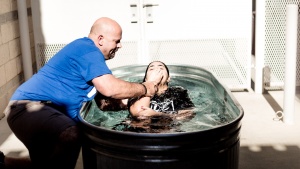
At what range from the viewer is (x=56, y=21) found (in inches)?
236

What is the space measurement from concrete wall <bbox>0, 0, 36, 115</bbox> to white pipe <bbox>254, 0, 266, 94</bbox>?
11.1 ft

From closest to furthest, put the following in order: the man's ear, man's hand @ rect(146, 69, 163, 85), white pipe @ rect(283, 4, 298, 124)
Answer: the man's ear
man's hand @ rect(146, 69, 163, 85)
white pipe @ rect(283, 4, 298, 124)

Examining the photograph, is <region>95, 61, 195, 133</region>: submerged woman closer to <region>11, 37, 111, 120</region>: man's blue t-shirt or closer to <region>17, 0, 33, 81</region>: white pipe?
<region>11, 37, 111, 120</region>: man's blue t-shirt

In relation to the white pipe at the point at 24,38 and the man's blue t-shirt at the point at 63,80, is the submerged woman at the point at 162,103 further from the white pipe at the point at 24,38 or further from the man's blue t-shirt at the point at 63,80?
the white pipe at the point at 24,38

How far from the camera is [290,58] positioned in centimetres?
469

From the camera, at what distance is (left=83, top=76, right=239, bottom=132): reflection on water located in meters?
3.70

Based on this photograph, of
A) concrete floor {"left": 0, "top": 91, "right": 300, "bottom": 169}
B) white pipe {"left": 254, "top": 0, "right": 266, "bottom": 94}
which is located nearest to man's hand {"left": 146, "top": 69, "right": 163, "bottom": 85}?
concrete floor {"left": 0, "top": 91, "right": 300, "bottom": 169}

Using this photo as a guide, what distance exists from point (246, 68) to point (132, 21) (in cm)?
179

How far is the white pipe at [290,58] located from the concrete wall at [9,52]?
11.3 ft

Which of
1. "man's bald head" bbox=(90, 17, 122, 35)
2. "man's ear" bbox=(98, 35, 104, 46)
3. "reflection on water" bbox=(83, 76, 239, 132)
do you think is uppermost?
"man's bald head" bbox=(90, 17, 122, 35)

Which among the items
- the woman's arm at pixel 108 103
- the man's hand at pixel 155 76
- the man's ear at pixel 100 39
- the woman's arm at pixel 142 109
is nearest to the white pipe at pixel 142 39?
the man's hand at pixel 155 76

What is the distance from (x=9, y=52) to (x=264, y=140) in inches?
136

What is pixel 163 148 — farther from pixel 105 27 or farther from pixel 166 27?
pixel 166 27

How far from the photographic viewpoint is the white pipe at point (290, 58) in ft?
15.2
